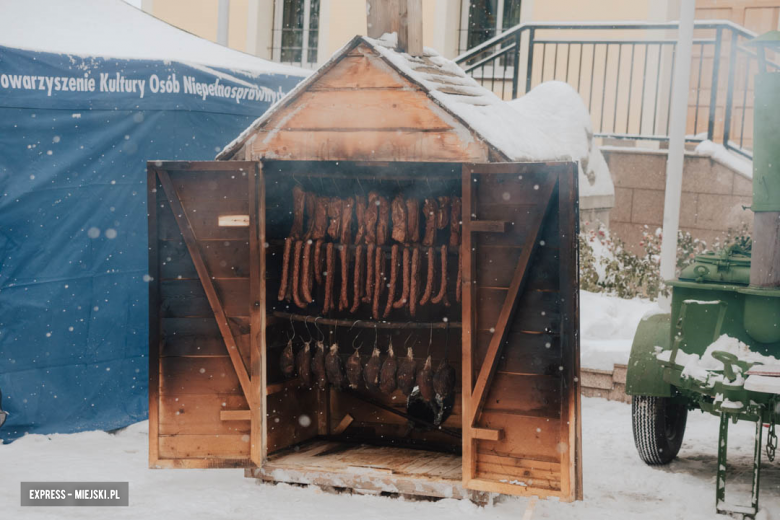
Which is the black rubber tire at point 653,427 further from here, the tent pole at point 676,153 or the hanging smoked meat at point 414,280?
the tent pole at point 676,153

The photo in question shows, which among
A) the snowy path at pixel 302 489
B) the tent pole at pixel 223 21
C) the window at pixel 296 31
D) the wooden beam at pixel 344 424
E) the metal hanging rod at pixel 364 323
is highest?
the window at pixel 296 31

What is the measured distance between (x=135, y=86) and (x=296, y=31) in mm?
9360

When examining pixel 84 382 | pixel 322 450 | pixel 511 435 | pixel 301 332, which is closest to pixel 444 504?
pixel 511 435

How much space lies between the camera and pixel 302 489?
21.8ft

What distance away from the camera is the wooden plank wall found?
653 cm

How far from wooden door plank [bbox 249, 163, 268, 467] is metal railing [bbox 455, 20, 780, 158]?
24.4 ft

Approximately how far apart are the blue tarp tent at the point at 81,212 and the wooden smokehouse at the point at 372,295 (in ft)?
5.15

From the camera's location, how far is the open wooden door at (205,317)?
6484 mm

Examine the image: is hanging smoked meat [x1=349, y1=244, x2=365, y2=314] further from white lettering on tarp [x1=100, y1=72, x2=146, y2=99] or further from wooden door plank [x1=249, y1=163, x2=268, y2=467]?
white lettering on tarp [x1=100, y1=72, x2=146, y2=99]

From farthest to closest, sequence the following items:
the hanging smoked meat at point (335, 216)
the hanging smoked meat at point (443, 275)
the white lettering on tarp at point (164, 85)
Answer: the white lettering on tarp at point (164, 85)
the hanging smoked meat at point (335, 216)
the hanging smoked meat at point (443, 275)

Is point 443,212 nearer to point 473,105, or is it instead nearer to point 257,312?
point 473,105

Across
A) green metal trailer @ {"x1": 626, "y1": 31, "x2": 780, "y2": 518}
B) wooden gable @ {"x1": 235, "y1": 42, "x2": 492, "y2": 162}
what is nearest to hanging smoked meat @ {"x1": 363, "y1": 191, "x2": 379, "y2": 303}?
wooden gable @ {"x1": 235, "y1": 42, "x2": 492, "y2": 162}

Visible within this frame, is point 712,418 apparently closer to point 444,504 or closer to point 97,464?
point 444,504

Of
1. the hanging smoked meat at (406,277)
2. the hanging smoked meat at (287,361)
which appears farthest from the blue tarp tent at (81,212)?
the hanging smoked meat at (406,277)
